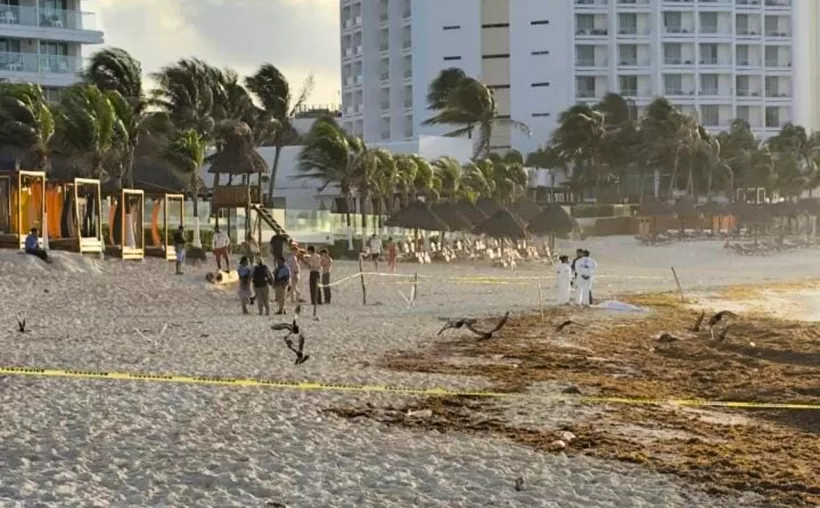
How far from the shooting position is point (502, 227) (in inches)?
1922

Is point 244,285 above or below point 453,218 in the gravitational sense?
below

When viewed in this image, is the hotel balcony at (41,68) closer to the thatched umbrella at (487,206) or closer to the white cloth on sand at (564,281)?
the thatched umbrella at (487,206)

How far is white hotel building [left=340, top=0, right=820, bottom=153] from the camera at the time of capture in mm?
102625

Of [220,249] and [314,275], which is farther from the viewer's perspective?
[220,249]

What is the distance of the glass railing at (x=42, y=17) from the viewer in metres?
58.2

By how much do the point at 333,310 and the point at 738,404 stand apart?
1341 cm

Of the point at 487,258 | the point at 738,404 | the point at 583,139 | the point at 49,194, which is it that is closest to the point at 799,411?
the point at 738,404

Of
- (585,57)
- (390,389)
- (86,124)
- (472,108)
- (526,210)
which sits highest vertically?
(585,57)

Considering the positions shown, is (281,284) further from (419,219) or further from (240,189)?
(419,219)

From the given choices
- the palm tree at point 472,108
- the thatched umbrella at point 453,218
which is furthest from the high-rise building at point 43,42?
the palm tree at point 472,108

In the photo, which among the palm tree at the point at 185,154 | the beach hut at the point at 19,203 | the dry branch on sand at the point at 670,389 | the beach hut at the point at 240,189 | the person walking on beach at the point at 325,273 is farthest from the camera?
the palm tree at the point at 185,154

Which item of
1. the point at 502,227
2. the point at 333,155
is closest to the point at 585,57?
the point at 333,155

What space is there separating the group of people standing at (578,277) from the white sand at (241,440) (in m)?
6.38

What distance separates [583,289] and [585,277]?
0.55m
